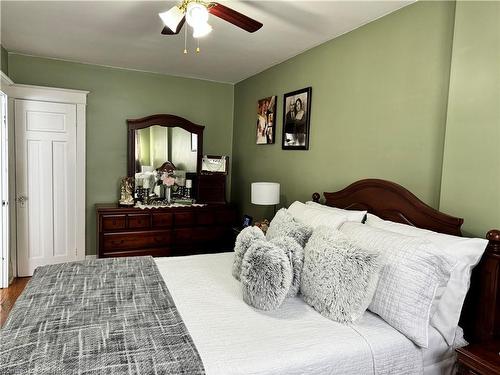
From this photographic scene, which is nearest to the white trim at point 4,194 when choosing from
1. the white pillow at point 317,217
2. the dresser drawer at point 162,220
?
the dresser drawer at point 162,220

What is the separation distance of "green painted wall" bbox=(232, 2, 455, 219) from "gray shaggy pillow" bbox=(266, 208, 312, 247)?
0.77m

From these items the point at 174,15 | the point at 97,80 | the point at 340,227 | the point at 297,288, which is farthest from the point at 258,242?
the point at 97,80

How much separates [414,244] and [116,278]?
5.58ft

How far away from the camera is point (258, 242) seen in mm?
1874

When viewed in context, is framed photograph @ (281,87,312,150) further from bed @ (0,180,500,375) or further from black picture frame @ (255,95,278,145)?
bed @ (0,180,500,375)

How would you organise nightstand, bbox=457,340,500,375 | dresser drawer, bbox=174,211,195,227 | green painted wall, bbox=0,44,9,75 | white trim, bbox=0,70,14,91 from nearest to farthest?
nightstand, bbox=457,340,500,375
white trim, bbox=0,70,14,91
green painted wall, bbox=0,44,9,75
dresser drawer, bbox=174,211,195,227

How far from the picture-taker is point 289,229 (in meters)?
2.18

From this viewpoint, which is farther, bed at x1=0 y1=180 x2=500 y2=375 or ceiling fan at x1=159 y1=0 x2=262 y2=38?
ceiling fan at x1=159 y1=0 x2=262 y2=38

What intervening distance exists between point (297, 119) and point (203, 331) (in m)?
2.42

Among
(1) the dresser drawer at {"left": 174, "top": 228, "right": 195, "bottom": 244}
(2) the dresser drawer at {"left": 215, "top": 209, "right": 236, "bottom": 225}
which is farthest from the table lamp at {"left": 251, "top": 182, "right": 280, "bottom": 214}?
(1) the dresser drawer at {"left": 174, "top": 228, "right": 195, "bottom": 244}

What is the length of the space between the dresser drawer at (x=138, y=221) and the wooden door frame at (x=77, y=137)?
0.71 m

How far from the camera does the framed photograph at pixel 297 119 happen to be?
3.26 m

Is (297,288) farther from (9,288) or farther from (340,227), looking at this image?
(9,288)

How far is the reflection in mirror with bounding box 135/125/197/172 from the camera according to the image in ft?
14.2
